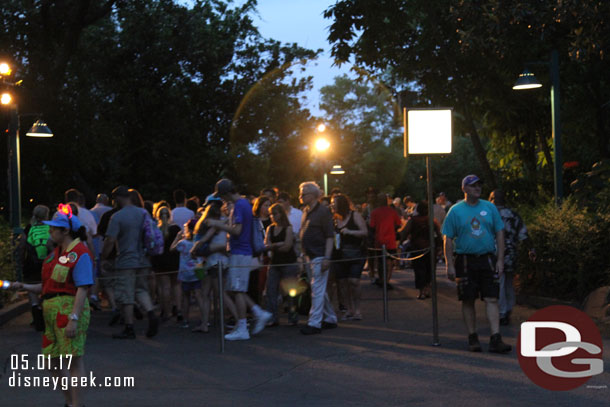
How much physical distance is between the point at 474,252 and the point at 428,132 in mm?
1661

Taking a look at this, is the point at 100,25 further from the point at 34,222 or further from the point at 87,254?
the point at 87,254

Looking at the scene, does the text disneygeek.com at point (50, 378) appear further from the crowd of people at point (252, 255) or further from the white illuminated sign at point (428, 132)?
the white illuminated sign at point (428, 132)

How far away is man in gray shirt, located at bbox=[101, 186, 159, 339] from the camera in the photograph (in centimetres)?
1152

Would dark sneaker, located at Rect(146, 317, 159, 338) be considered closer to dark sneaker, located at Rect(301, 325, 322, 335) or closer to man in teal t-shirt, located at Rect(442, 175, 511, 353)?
dark sneaker, located at Rect(301, 325, 322, 335)

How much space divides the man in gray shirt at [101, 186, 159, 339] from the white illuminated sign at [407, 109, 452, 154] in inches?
152

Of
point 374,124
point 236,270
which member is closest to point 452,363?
point 236,270

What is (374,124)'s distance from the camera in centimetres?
8612

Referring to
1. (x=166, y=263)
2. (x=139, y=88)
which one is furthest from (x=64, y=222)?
(x=139, y=88)

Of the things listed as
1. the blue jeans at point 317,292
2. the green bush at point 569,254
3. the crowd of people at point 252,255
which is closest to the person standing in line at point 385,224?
the crowd of people at point 252,255

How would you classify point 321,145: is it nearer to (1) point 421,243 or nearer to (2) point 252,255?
(1) point 421,243

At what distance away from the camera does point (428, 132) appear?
10.5m

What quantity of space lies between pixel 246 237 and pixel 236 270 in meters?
0.50

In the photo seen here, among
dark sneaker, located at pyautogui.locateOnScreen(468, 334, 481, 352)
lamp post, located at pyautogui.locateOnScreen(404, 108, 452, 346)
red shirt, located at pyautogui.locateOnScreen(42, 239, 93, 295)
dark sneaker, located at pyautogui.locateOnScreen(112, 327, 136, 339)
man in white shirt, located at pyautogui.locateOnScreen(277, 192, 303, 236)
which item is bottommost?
dark sneaker, located at pyautogui.locateOnScreen(112, 327, 136, 339)

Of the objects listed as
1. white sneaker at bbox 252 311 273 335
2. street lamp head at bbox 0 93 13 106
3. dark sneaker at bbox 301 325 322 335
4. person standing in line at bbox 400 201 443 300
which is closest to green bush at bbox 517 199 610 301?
person standing in line at bbox 400 201 443 300
